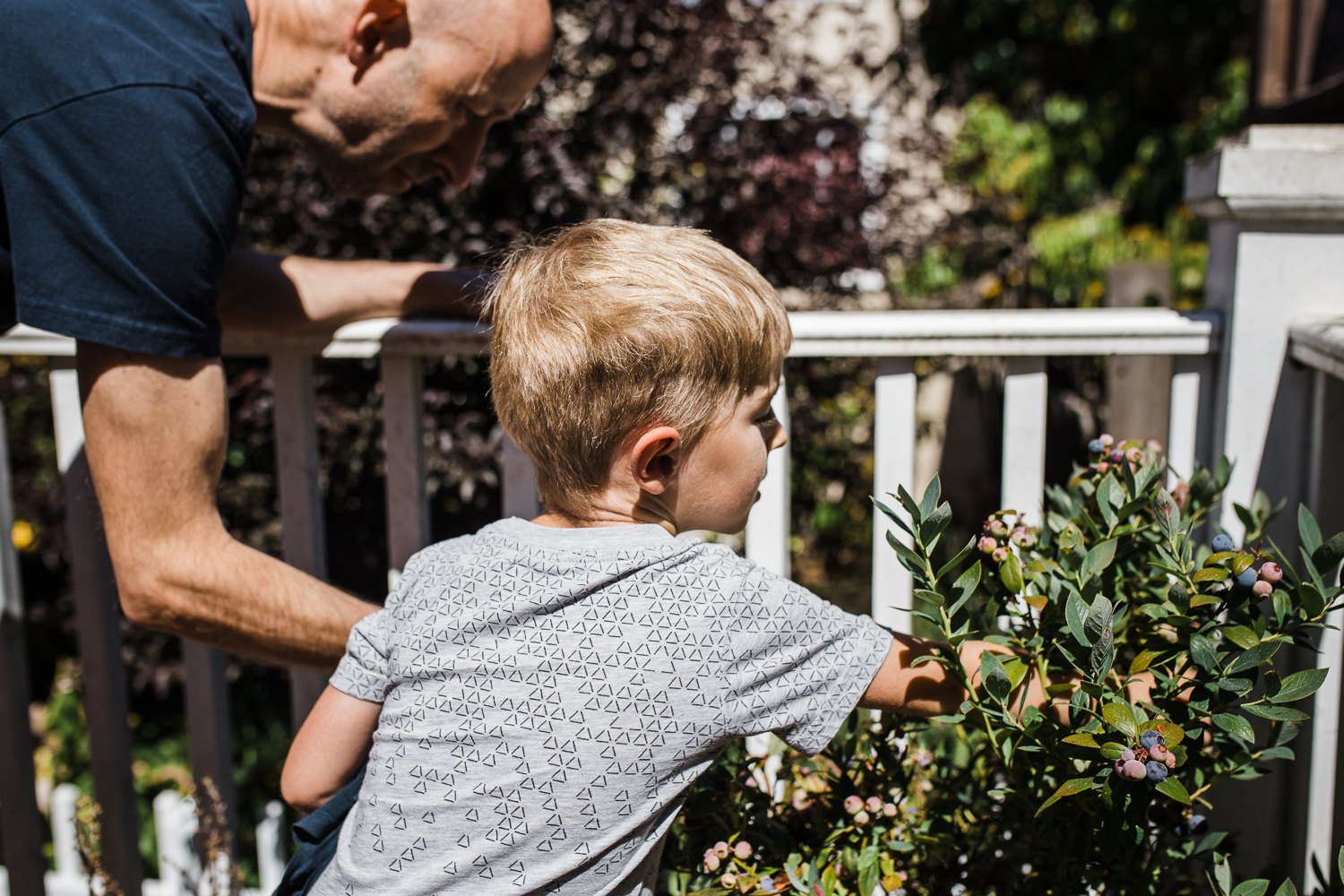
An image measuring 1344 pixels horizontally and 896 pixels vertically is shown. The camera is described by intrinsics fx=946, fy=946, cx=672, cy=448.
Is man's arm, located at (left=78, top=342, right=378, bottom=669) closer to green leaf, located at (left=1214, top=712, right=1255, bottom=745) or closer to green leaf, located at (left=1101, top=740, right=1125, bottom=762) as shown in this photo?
green leaf, located at (left=1101, top=740, right=1125, bottom=762)

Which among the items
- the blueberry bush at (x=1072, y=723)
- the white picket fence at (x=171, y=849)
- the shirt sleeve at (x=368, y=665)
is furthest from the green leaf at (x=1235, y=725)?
the white picket fence at (x=171, y=849)

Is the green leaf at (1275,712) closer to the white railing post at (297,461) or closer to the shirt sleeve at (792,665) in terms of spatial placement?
the shirt sleeve at (792,665)

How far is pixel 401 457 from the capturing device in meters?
1.71

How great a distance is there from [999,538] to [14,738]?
73.0 inches

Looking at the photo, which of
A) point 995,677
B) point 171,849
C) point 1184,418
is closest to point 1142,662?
point 995,677

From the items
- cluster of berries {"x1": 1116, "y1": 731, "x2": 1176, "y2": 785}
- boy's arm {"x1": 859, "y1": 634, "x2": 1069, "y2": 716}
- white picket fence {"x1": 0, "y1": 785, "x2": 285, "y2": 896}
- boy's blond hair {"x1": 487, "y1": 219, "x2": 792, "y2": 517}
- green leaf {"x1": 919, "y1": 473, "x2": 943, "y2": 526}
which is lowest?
white picket fence {"x1": 0, "y1": 785, "x2": 285, "y2": 896}

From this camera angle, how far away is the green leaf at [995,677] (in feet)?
3.27

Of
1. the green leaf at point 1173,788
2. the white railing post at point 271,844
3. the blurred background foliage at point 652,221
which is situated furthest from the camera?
the blurred background foliage at point 652,221

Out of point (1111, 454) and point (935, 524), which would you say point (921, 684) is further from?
point (1111, 454)

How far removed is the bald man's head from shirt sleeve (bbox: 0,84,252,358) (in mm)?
373

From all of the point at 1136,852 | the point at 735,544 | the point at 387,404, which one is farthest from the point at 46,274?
the point at 735,544

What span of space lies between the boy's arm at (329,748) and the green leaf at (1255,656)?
3.21 ft

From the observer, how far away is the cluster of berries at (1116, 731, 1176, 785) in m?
0.88

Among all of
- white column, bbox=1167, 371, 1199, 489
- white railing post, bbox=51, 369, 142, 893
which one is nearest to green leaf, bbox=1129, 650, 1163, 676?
white column, bbox=1167, 371, 1199, 489
